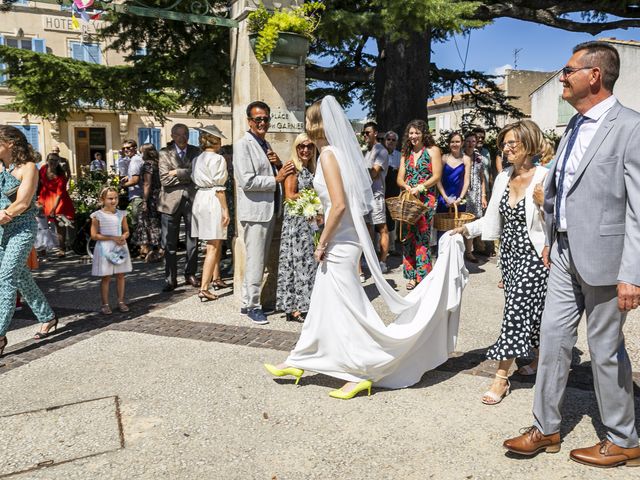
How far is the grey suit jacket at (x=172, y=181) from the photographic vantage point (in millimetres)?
7984

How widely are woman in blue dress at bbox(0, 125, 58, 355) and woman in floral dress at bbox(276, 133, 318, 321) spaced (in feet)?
8.02

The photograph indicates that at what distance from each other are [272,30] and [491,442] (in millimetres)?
4890

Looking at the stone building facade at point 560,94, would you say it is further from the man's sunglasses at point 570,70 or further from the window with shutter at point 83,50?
the man's sunglasses at point 570,70

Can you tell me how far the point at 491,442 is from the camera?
11.6ft

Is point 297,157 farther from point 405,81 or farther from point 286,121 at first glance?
point 405,81

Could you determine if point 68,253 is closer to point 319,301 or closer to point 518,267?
point 319,301

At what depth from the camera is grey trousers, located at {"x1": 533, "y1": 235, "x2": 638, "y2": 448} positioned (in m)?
3.21

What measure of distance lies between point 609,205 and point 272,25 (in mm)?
4638

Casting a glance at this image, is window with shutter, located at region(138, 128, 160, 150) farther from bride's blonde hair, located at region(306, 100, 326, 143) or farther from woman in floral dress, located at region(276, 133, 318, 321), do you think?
bride's blonde hair, located at region(306, 100, 326, 143)

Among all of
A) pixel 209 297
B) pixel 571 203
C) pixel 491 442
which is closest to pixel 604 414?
pixel 491 442

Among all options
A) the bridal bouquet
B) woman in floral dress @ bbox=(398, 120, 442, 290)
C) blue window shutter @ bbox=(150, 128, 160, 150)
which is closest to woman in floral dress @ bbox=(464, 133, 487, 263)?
woman in floral dress @ bbox=(398, 120, 442, 290)

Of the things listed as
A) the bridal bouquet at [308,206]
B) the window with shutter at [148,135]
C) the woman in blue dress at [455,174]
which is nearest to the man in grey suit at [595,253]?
the bridal bouquet at [308,206]

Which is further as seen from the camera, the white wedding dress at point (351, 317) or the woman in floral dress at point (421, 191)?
the woman in floral dress at point (421, 191)

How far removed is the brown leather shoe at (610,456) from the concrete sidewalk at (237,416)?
0.06 meters
